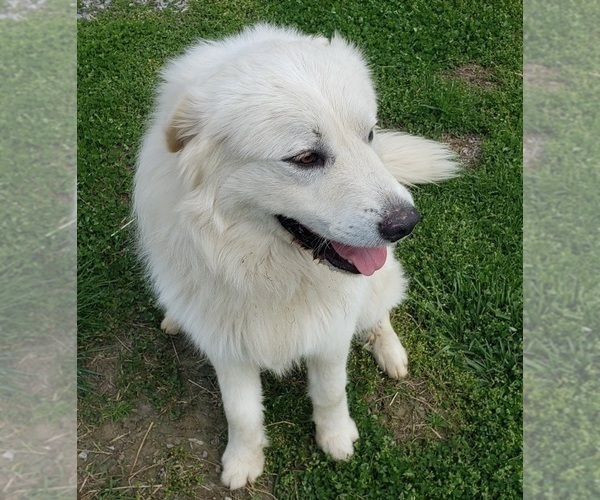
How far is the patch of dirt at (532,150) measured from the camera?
3707 mm

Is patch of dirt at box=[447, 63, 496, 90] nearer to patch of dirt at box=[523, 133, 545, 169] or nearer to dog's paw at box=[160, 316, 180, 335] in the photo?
patch of dirt at box=[523, 133, 545, 169]

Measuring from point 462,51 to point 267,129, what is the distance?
114 inches

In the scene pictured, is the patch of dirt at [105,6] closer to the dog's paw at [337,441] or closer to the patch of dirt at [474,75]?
the patch of dirt at [474,75]

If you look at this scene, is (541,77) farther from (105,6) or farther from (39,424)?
(39,424)

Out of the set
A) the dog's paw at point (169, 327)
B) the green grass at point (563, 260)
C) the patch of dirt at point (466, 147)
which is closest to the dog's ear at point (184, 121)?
the dog's paw at point (169, 327)

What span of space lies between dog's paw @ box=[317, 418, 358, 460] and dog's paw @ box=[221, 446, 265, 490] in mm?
289

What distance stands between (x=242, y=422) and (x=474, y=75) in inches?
112

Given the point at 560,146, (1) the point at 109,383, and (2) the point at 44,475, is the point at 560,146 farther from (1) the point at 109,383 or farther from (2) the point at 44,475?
(2) the point at 44,475

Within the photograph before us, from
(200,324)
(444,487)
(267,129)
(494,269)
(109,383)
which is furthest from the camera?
(494,269)

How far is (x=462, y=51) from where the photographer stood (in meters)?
4.31

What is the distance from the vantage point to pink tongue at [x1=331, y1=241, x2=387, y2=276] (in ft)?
6.84

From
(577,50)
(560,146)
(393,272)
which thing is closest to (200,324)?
(393,272)

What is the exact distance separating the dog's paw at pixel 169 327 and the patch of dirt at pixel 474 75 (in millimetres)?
2476

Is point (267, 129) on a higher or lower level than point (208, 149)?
higher
